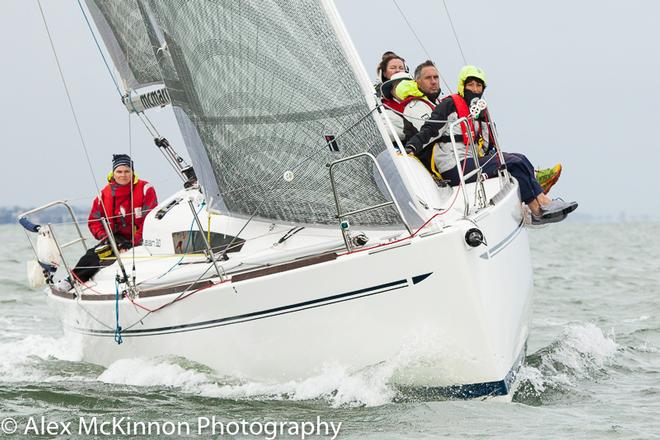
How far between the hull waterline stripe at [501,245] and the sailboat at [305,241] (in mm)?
31

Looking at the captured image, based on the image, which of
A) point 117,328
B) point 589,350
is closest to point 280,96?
point 117,328

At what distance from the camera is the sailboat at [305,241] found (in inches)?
222

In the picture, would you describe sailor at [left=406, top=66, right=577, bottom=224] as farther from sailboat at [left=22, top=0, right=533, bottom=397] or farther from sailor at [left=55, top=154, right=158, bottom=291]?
sailor at [left=55, top=154, right=158, bottom=291]

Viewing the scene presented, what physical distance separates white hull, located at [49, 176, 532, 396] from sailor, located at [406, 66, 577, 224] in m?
0.75

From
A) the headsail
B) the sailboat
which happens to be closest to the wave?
the sailboat

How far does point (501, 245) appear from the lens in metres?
6.16

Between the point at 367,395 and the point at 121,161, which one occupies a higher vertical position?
the point at 121,161

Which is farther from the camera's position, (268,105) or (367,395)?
(268,105)

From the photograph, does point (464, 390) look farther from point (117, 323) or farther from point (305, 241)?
point (117, 323)

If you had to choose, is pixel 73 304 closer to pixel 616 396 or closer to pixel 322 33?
pixel 322 33

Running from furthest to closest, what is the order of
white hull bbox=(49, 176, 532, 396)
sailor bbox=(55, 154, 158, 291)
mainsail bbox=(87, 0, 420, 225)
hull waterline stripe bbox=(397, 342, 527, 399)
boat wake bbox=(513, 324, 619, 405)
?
sailor bbox=(55, 154, 158, 291)
boat wake bbox=(513, 324, 619, 405)
mainsail bbox=(87, 0, 420, 225)
hull waterline stripe bbox=(397, 342, 527, 399)
white hull bbox=(49, 176, 532, 396)

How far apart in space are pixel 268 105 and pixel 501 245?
1.72 m

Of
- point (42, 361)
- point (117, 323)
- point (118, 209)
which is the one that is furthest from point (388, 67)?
point (42, 361)

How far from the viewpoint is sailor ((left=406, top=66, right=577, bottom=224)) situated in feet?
22.2
